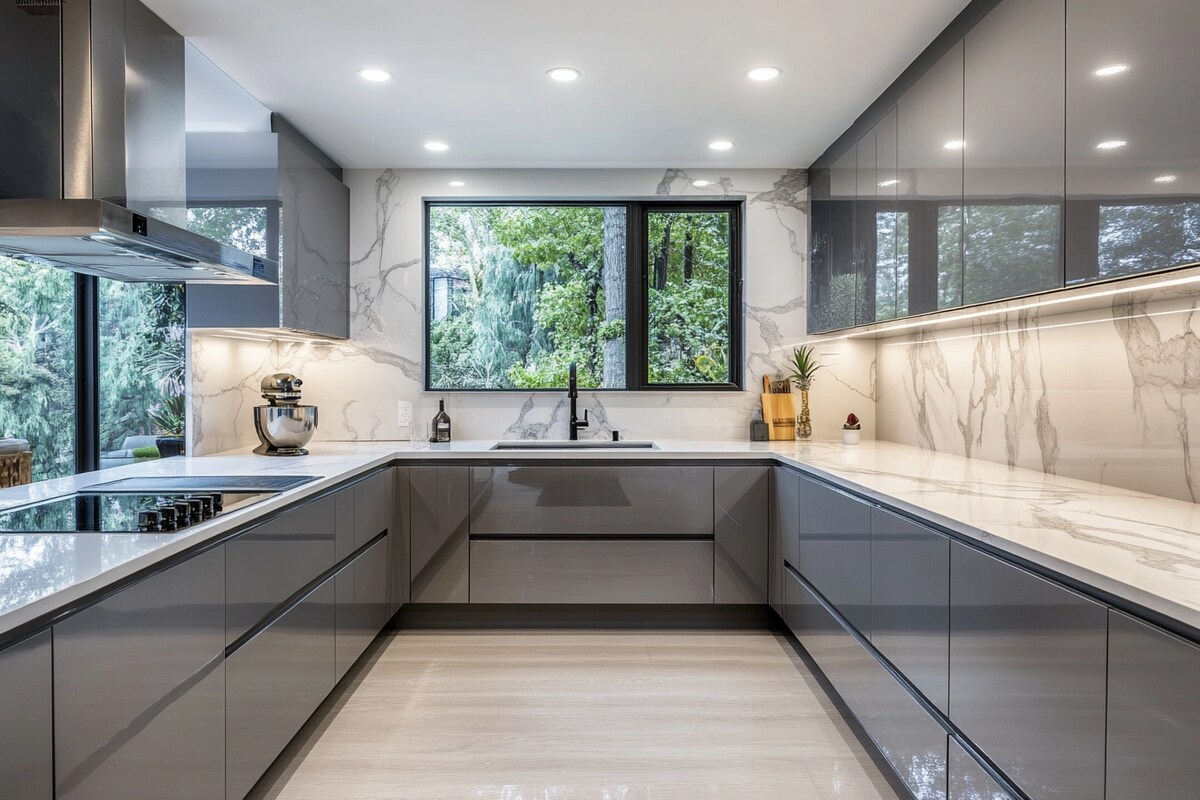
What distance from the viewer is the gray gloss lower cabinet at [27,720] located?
104 cm

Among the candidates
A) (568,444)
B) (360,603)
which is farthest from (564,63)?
(360,603)

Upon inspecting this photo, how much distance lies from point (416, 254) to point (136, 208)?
6.06 ft

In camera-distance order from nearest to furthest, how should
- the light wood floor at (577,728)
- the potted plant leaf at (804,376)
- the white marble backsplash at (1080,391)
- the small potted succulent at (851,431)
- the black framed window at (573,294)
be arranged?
the white marble backsplash at (1080,391) → the light wood floor at (577,728) → the small potted succulent at (851,431) → the potted plant leaf at (804,376) → the black framed window at (573,294)

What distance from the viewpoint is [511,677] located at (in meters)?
2.85

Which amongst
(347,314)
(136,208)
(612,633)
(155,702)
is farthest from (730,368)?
(155,702)

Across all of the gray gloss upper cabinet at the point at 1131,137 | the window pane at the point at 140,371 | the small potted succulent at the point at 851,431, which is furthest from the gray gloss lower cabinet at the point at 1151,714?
the window pane at the point at 140,371

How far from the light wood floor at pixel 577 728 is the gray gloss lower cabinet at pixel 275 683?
0.61ft

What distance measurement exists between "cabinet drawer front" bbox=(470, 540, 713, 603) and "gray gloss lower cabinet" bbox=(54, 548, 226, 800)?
1649 mm

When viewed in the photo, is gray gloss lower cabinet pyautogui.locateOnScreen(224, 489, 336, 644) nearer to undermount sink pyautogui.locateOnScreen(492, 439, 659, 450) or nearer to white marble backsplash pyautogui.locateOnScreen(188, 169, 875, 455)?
undermount sink pyautogui.locateOnScreen(492, 439, 659, 450)

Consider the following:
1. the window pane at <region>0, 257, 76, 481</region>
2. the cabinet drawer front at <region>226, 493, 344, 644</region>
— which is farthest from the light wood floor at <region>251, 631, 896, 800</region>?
the window pane at <region>0, 257, 76, 481</region>

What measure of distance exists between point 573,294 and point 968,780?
9.72ft

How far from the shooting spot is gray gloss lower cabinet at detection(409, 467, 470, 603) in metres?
3.30

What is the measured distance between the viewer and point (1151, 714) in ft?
3.46

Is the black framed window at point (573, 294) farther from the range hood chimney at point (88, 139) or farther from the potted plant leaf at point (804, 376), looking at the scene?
the range hood chimney at point (88, 139)
